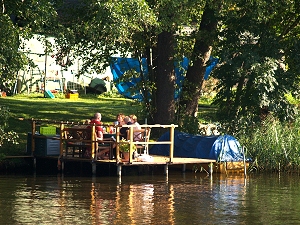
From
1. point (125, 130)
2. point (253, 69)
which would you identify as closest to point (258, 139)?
point (253, 69)

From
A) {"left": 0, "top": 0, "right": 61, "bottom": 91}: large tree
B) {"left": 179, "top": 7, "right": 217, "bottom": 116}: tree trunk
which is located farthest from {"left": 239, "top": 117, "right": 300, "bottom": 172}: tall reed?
{"left": 0, "top": 0, "right": 61, "bottom": 91}: large tree

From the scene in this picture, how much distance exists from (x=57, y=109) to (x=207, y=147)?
954 cm

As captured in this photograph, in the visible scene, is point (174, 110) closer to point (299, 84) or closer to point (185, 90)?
point (185, 90)

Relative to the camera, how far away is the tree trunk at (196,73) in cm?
2972

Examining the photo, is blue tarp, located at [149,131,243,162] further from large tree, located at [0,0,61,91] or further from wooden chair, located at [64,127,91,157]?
large tree, located at [0,0,61,91]

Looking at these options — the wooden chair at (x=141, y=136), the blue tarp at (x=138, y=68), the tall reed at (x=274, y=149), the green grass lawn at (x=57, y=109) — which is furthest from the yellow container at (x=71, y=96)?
the wooden chair at (x=141, y=136)

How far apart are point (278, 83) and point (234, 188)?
6.47 m

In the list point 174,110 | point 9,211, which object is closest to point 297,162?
point 174,110

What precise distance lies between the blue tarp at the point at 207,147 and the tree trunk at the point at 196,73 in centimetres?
330

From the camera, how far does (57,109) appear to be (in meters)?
33.8

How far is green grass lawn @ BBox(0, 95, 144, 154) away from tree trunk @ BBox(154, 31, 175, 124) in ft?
3.79

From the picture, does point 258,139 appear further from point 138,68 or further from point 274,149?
point 138,68

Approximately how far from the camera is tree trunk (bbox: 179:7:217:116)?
1170 inches

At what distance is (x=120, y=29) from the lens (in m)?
23.9
